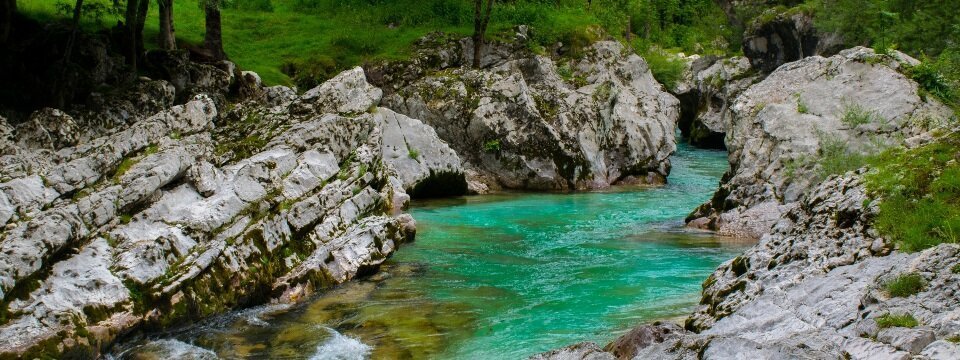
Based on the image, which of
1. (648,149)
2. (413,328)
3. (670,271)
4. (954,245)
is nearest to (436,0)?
(648,149)

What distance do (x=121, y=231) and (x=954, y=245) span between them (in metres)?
12.0

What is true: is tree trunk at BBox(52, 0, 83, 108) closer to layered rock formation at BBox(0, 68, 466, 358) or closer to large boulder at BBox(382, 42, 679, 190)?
layered rock formation at BBox(0, 68, 466, 358)

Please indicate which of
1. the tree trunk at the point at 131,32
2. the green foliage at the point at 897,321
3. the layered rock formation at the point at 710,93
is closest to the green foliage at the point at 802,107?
the green foliage at the point at 897,321

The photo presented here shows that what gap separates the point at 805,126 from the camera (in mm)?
22250

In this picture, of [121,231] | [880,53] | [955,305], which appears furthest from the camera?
[880,53]

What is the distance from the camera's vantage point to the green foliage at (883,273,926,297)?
8.01m

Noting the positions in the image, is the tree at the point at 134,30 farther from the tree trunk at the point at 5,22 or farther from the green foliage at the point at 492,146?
the green foliage at the point at 492,146

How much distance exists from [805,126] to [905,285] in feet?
49.7

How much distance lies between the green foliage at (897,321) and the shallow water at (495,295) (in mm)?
4968

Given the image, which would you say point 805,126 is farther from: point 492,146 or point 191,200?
point 191,200

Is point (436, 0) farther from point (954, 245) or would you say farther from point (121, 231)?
point (954, 245)

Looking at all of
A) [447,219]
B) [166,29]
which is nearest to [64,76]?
[166,29]

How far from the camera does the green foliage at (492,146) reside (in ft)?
110

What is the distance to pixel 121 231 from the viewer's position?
13492 millimetres
